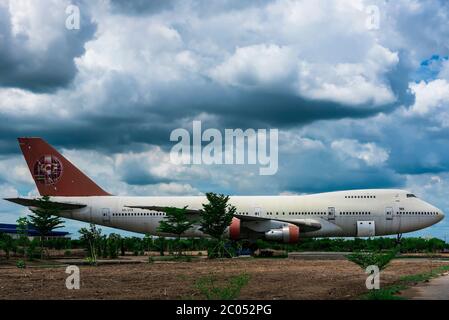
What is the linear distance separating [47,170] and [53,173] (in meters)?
0.60

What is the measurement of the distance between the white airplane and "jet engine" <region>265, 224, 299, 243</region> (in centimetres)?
7

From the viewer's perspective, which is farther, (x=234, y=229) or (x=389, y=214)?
(x=389, y=214)

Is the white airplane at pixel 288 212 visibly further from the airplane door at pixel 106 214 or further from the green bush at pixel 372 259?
the green bush at pixel 372 259

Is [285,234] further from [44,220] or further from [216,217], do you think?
[44,220]

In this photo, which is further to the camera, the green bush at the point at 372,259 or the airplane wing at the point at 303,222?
the airplane wing at the point at 303,222

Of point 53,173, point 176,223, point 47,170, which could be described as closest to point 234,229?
point 176,223

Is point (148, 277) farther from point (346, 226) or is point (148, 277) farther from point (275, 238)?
point (346, 226)

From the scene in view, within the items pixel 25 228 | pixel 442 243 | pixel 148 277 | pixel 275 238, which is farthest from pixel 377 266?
pixel 442 243

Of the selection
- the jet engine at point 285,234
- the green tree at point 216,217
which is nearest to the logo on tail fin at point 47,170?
the green tree at point 216,217

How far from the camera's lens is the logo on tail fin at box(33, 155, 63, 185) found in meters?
45.7

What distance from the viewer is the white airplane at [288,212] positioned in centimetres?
4066

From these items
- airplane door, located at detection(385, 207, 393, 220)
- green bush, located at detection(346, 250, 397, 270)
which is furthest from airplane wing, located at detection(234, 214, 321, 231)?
green bush, located at detection(346, 250, 397, 270)

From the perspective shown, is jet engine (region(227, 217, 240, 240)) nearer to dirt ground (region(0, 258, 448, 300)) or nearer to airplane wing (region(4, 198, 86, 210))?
airplane wing (region(4, 198, 86, 210))

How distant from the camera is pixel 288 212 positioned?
4194 cm
